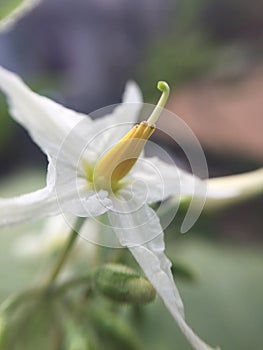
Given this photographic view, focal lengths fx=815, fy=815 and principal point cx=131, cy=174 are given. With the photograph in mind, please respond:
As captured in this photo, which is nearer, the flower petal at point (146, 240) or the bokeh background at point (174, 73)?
the flower petal at point (146, 240)

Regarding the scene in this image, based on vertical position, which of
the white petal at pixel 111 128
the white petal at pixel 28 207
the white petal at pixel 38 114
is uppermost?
the white petal at pixel 38 114

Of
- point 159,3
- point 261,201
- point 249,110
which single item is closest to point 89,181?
point 261,201

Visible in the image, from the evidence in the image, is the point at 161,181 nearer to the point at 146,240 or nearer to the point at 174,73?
the point at 146,240

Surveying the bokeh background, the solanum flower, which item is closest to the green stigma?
the solanum flower

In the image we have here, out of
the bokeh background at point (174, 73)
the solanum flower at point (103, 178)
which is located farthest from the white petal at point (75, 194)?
the bokeh background at point (174, 73)

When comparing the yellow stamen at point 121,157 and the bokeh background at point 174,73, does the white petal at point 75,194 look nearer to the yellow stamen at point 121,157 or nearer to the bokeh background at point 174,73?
the yellow stamen at point 121,157

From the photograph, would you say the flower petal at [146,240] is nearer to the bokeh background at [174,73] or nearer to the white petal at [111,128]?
the white petal at [111,128]

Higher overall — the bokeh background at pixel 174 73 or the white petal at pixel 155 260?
the white petal at pixel 155 260
